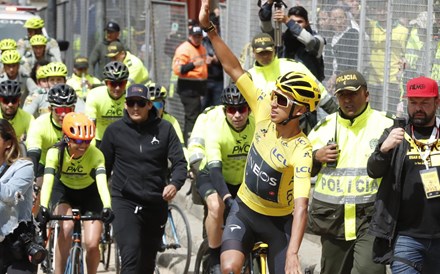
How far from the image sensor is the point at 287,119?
8.57 meters

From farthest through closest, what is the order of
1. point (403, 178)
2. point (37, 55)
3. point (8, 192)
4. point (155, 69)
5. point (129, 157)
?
1. point (155, 69)
2. point (37, 55)
3. point (129, 157)
4. point (403, 178)
5. point (8, 192)

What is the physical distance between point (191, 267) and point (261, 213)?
15.3 ft

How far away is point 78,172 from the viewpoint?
11312mm

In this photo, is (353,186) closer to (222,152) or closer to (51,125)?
(222,152)

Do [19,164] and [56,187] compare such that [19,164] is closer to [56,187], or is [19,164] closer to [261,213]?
[261,213]

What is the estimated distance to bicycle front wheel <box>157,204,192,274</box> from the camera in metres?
13.2

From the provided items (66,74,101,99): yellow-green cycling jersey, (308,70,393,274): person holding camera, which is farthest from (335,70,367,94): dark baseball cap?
(66,74,101,99): yellow-green cycling jersey

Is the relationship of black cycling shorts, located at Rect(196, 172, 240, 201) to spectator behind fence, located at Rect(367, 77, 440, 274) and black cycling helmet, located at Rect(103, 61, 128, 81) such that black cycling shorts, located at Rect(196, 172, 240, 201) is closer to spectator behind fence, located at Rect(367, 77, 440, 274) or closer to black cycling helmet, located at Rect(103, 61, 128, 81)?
spectator behind fence, located at Rect(367, 77, 440, 274)

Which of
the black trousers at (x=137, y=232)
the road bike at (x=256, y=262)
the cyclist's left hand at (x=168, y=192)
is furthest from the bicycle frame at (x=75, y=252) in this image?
the road bike at (x=256, y=262)

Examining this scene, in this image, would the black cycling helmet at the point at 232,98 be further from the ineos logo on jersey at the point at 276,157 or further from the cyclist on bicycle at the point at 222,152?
the ineos logo on jersey at the point at 276,157

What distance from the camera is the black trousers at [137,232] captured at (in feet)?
35.9

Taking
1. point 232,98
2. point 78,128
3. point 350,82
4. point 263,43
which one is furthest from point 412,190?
point 263,43

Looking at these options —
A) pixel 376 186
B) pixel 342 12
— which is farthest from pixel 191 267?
pixel 376 186

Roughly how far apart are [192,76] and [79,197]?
299 inches
